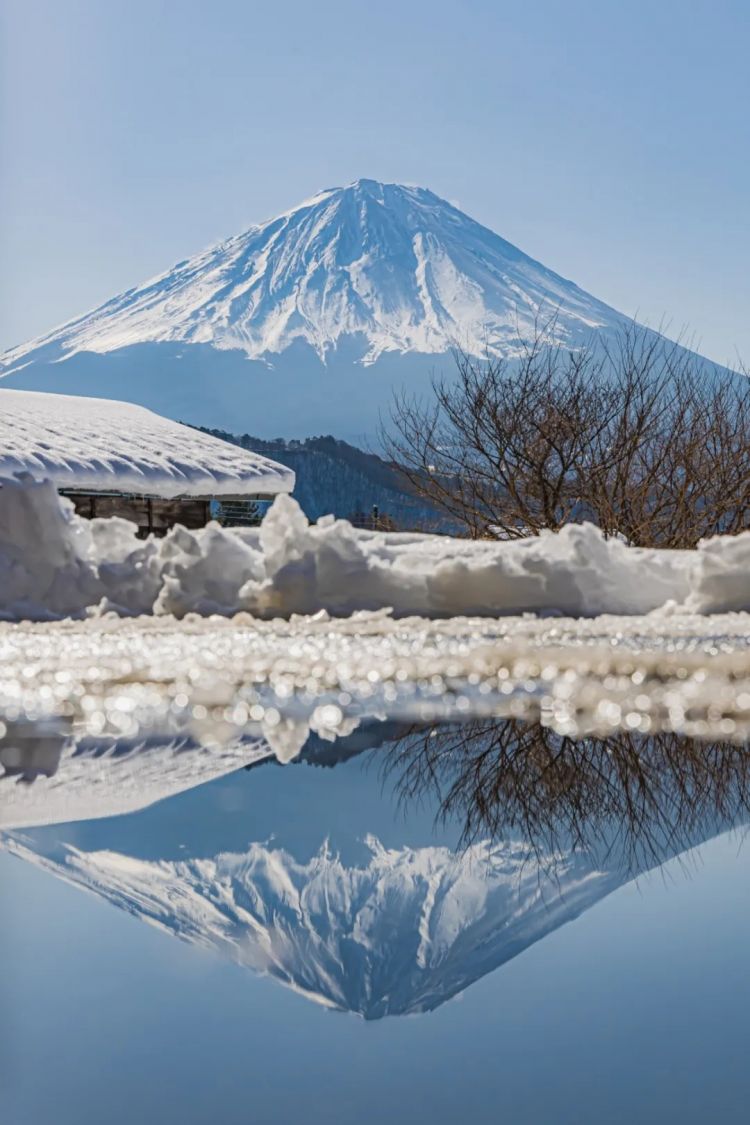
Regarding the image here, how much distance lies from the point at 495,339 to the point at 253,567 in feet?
286

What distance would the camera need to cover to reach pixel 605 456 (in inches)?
524

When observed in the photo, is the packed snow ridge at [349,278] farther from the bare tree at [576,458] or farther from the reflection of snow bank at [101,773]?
the reflection of snow bank at [101,773]

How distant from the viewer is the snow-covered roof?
55.0 ft

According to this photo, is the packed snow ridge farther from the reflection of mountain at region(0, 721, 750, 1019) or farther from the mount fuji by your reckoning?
the reflection of mountain at region(0, 721, 750, 1019)

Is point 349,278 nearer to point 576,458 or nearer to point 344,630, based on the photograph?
point 576,458

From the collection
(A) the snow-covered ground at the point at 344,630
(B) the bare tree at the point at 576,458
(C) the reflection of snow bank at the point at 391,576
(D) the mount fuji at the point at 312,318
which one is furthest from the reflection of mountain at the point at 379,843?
(D) the mount fuji at the point at 312,318

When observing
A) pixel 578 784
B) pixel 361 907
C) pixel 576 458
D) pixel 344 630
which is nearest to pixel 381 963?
pixel 361 907

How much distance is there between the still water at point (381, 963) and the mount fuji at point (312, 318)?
76.2m

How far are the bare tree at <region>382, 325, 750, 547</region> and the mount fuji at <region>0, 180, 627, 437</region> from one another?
2510 inches

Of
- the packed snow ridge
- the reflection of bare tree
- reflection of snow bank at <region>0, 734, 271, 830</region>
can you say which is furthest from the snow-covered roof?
the packed snow ridge

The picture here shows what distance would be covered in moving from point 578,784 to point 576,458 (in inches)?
440

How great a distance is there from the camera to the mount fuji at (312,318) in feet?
311

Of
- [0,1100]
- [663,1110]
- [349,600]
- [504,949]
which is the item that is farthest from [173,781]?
[349,600]

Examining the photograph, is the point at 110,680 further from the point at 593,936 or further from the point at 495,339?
the point at 495,339
